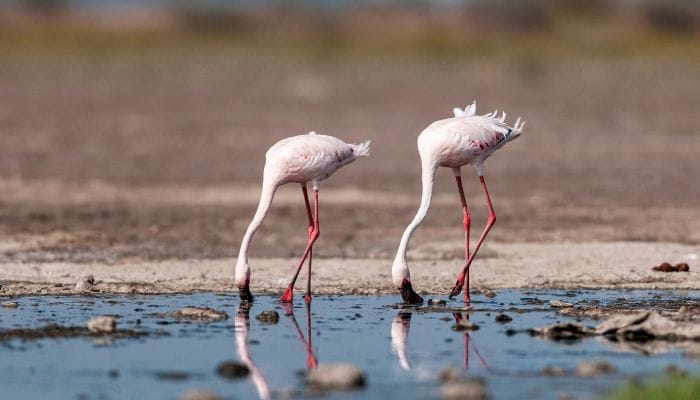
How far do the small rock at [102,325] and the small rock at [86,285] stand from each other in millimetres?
1884

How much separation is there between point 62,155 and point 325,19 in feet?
244

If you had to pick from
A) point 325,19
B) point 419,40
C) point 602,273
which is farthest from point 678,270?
point 325,19

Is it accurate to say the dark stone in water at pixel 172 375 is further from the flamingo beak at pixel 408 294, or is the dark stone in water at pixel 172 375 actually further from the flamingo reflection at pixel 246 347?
the flamingo beak at pixel 408 294

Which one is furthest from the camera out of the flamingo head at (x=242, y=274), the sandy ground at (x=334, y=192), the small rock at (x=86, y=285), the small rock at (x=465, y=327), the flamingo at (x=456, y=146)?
the sandy ground at (x=334, y=192)

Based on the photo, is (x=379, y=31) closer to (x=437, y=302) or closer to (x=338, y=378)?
(x=437, y=302)

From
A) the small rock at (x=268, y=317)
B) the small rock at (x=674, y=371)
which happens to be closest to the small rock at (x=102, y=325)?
the small rock at (x=268, y=317)

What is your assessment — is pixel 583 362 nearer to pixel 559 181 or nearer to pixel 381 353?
pixel 381 353

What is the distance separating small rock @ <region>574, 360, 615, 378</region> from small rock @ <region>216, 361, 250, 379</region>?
75.0 inches

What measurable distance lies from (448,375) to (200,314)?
2.63 meters

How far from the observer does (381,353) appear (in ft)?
30.0

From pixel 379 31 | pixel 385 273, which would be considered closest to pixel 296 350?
pixel 385 273

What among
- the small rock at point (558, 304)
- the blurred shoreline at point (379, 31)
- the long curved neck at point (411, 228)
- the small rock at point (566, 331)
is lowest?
the small rock at point (566, 331)

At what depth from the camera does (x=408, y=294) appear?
35.9ft

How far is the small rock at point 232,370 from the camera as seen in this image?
8.41 meters
